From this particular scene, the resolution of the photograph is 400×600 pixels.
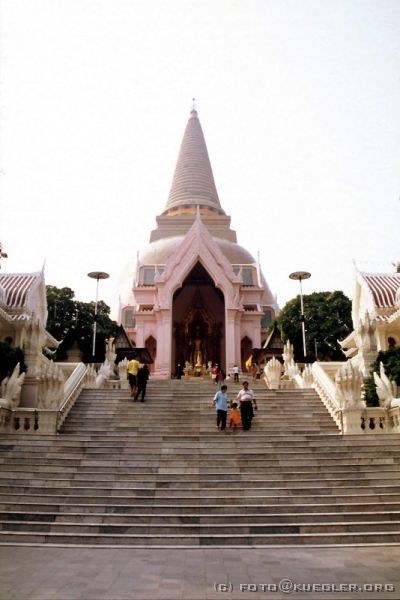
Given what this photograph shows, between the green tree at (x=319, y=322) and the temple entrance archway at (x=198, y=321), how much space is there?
15.2 feet

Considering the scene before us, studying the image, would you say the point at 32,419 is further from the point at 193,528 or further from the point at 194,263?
the point at 194,263

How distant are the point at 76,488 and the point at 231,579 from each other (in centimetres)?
477

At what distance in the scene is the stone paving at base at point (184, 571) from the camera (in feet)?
17.5

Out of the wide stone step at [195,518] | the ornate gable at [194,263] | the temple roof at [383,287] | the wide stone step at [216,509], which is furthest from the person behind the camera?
the ornate gable at [194,263]

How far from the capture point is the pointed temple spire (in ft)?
151

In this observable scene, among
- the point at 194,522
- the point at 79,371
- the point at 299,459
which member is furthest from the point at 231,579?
the point at 79,371

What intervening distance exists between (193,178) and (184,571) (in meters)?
43.8

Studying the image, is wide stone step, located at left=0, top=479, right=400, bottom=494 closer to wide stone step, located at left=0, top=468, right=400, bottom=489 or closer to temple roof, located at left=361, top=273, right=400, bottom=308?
wide stone step, located at left=0, top=468, right=400, bottom=489

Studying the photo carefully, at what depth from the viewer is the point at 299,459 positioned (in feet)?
36.5

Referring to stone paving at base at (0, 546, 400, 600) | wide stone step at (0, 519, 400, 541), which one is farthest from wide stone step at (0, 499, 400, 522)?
stone paving at base at (0, 546, 400, 600)

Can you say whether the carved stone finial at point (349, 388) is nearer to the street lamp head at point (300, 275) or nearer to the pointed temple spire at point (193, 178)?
the street lamp head at point (300, 275)

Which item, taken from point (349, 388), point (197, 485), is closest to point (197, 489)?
point (197, 485)

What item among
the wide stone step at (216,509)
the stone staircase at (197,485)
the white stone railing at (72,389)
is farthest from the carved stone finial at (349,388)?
the white stone railing at (72,389)

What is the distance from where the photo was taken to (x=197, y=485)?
9.99 metres
